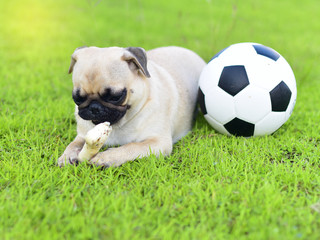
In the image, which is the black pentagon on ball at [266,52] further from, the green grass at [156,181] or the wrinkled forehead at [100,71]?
the wrinkled forehead at [100,71]

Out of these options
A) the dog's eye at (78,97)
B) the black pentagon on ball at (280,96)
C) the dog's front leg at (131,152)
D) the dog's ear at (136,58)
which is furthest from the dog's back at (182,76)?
the dog's eye at (78,97)

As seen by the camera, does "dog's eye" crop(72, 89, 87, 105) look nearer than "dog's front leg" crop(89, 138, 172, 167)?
Yes

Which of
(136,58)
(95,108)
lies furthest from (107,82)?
(136,58)

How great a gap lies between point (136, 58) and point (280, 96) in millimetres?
1839

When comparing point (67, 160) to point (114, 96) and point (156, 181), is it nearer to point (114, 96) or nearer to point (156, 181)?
point (114, 96)

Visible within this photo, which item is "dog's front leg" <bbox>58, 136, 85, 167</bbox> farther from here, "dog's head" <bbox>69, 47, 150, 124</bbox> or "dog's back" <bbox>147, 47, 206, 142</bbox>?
"dog's back" <bbox>147, 47, 206, 142</bbox>

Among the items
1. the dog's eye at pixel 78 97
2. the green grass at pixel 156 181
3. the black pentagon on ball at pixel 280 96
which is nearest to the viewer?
the green grass at pixel 156 181

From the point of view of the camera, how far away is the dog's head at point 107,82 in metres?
3.41

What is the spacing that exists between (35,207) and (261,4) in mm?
13868

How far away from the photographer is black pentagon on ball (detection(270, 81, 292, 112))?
4.10m

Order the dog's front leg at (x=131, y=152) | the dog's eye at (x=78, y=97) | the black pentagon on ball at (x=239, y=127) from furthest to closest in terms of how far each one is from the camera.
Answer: the black pentagon on ball at (x=239, y=127) → the dog's front leg at (x=131, y=152) → the dog's eye at (x=78, y=97)

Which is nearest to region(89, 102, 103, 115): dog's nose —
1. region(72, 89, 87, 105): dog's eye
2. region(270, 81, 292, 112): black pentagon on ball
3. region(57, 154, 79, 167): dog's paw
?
region(72, 89, 87, 105): dog's eye

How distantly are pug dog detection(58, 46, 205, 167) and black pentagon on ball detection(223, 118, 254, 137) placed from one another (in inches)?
26.1

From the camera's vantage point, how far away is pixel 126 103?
3650mm
